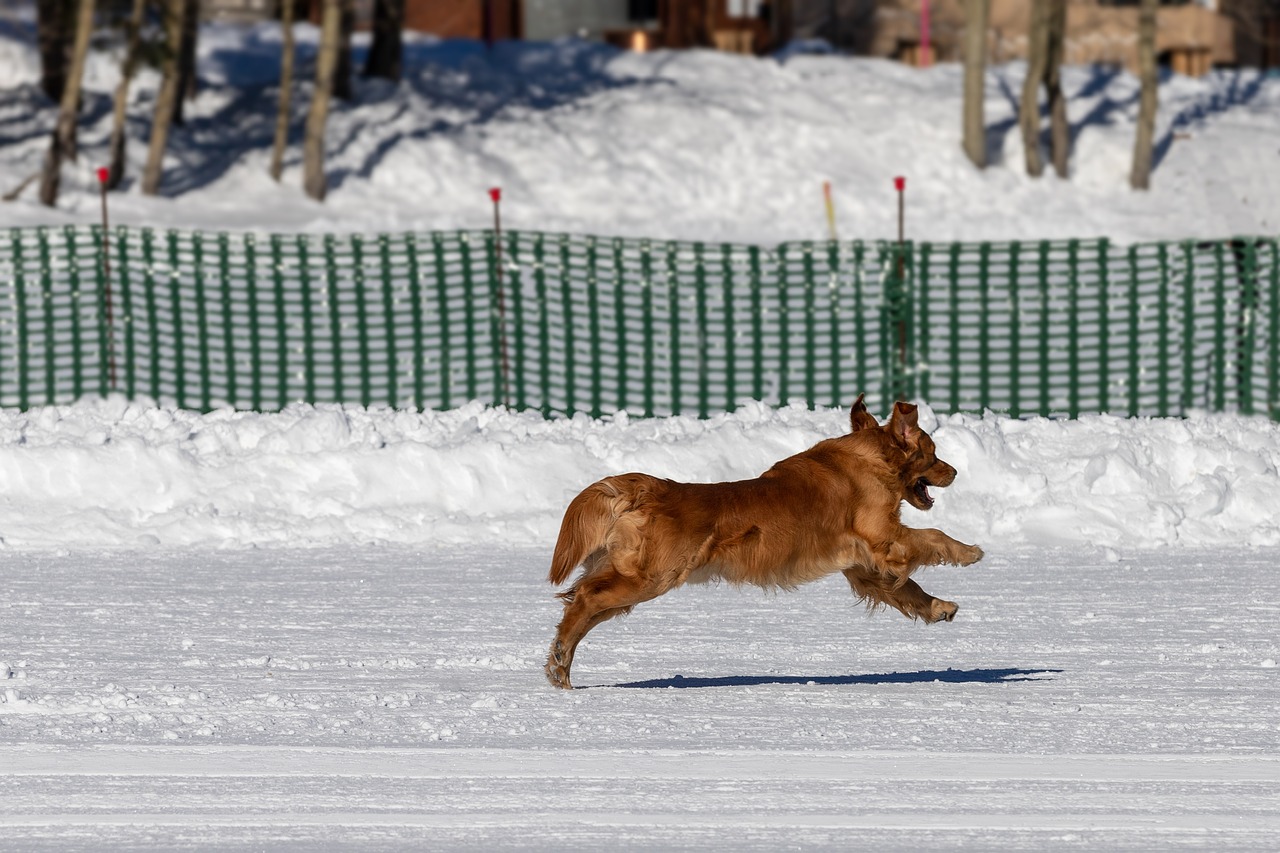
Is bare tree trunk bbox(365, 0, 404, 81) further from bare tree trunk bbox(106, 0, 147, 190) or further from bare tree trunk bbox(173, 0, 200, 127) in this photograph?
bare tree trunk bbox(106, 0, 147, 190)

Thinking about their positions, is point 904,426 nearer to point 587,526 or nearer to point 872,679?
point 872,679

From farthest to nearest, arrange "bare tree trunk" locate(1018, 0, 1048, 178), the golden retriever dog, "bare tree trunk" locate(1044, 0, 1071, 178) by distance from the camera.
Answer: "bare tree trunk" locate(1044, 0, 1071, 178)
"bare tree trunk" locate(1018, 0, 1048, 178)
the golden retriever dog

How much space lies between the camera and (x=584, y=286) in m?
22.8

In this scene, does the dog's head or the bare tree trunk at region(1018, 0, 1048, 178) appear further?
the bare tree trunk at region(1018, 0, 1048, 178)

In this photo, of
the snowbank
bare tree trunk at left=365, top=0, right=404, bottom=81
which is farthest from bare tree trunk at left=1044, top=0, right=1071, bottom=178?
the snowbank

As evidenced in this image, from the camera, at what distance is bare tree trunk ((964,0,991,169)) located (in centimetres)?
3419

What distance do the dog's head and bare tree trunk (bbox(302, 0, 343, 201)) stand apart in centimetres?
2416

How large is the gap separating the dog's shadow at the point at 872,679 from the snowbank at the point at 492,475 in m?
4.25

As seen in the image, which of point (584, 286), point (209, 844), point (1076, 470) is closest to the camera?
point (209, 844)

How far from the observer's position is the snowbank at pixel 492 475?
43.5 feet

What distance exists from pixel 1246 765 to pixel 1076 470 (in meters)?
6.97

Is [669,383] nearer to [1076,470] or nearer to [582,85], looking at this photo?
[1076,470]

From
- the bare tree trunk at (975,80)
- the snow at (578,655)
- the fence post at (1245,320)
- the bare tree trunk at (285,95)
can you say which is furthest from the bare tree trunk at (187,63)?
the fence post at (1245,320)

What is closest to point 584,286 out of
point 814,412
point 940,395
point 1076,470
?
point 940,395
